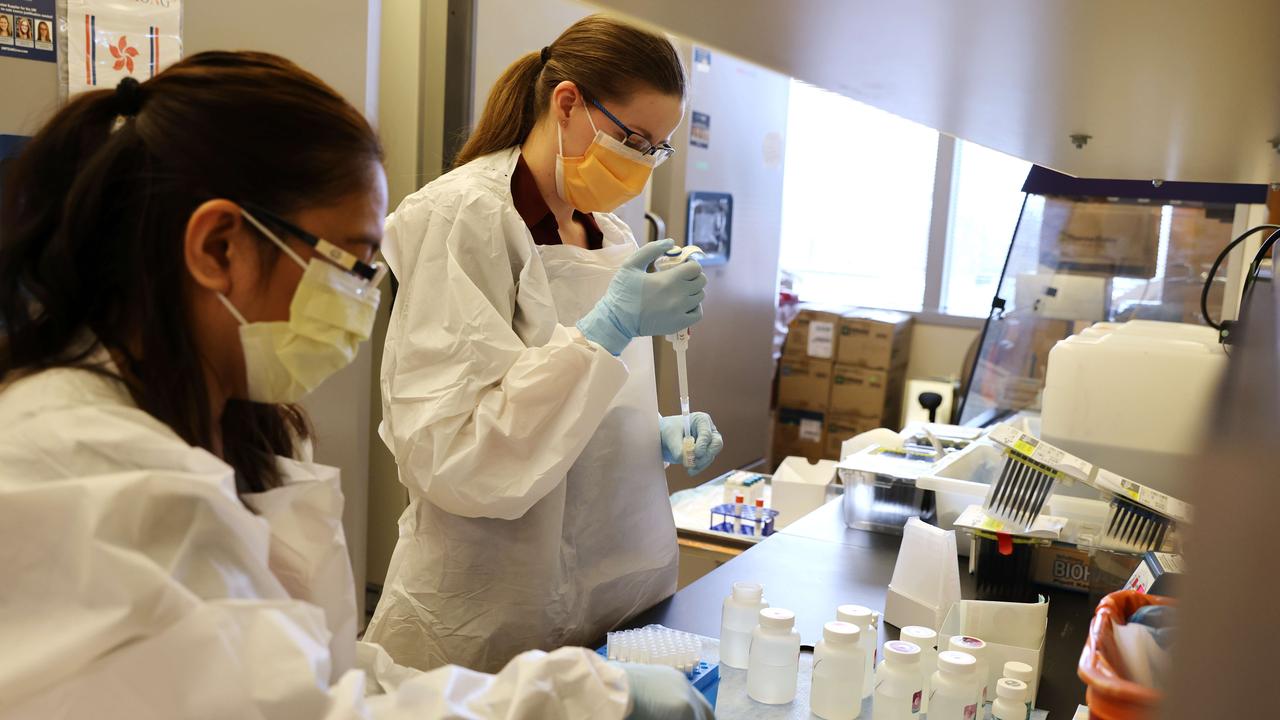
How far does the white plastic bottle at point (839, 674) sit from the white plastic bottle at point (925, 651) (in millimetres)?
71

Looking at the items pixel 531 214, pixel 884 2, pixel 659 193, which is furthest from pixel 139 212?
Answer: pixel 659 193

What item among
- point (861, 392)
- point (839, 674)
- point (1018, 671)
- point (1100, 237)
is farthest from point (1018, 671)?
point (861, 392)

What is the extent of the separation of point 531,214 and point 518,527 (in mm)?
478

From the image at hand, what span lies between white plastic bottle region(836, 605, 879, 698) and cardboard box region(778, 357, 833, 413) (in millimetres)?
3987

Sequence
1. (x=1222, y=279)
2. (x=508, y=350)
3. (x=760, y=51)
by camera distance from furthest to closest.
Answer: (x=1222, y=279)
(x=508, y=350)
(x=760, y=51)

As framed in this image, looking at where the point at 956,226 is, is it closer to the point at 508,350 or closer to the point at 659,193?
the point at 659,193

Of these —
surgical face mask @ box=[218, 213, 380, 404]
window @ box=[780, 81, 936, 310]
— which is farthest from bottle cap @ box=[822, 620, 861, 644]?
window @ box=[780, 81, 936, 310]

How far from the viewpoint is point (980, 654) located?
1153 millimetres

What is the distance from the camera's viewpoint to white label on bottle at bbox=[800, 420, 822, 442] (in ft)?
17.0

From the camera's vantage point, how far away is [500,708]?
2.57 feet

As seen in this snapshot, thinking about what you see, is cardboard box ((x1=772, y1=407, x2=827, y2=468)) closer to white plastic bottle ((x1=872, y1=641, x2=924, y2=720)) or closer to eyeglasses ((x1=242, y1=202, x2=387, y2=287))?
white plastic bottle ((x1=872, y1=641, x2=924, y2=720))

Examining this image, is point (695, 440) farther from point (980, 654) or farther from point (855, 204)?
point (855, 204)

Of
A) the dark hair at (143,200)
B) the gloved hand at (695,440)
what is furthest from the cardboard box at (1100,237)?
the dark hair at (143,200)

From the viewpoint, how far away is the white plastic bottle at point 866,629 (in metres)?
1.20
